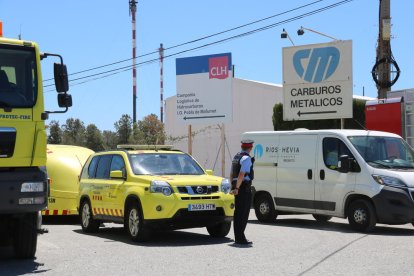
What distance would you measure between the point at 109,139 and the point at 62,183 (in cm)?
4923

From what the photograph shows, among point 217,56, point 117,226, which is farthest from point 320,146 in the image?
point 217,56

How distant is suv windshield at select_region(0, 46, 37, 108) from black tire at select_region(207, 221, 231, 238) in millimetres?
4382

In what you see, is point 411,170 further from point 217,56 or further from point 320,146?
point 217,56

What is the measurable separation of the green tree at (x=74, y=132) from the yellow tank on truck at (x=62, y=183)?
166 ft

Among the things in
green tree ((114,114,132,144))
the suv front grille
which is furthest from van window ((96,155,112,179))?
green tree ((114,114,132,144))

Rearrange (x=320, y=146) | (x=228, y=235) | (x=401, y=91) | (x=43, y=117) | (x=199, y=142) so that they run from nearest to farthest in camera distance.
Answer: (x=43, y=117), (x=228, y=235), (x=320, y=146), (x=401, y=91), (x=199, y=142)

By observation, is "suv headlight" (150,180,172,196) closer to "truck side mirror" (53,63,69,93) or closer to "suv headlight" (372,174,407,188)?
"truck side mirror" (53,63,69,93)

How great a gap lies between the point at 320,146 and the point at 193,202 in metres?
3.99

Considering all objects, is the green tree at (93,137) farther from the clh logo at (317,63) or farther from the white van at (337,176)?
the white van at (337,176)

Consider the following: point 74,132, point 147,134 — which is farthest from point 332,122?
point 74,132

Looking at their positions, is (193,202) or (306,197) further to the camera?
(306,197)

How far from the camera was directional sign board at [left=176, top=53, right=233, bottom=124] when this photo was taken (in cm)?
2505

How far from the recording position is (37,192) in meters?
8.09

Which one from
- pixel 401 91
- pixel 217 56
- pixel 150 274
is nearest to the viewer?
pixel 150 274
